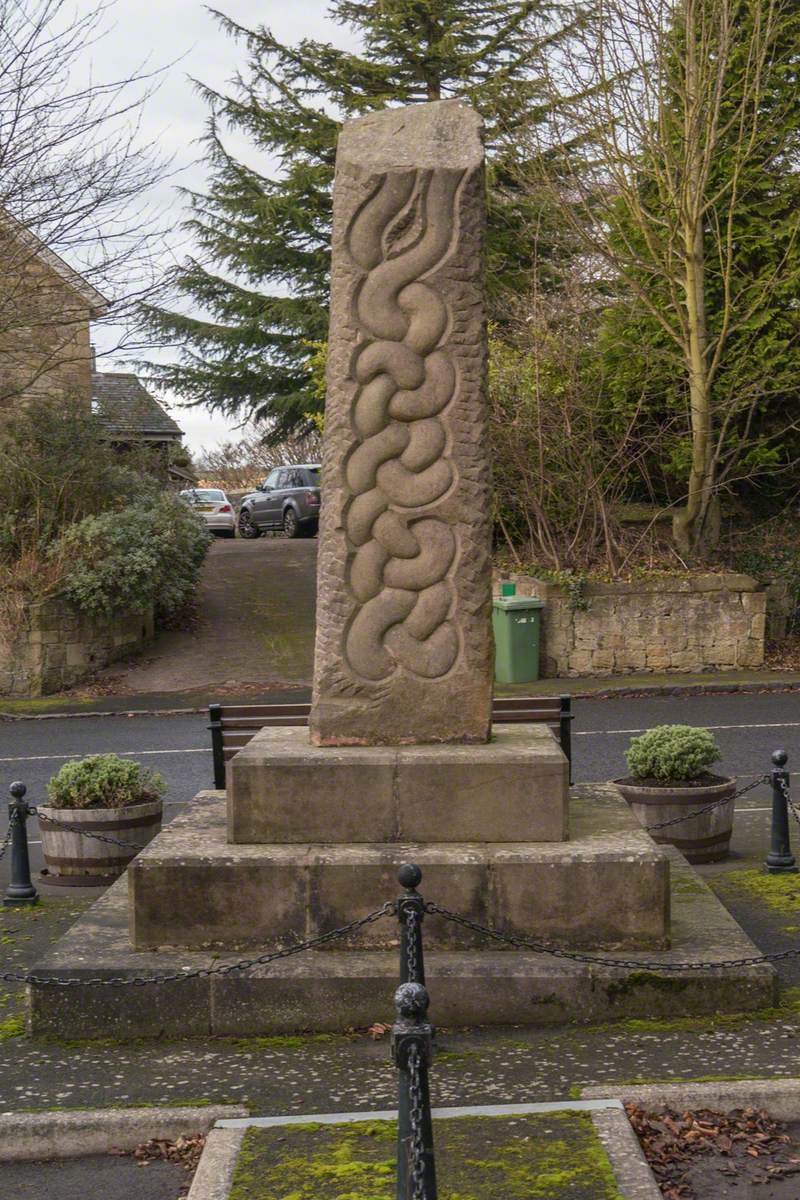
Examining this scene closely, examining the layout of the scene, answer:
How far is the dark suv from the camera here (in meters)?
34.1

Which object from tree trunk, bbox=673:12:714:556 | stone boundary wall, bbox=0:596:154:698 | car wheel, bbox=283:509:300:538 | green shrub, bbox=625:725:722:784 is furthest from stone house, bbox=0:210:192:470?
green shrub, bbox=625:725:722:784

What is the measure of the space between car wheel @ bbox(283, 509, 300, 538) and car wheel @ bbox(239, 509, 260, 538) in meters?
1.79

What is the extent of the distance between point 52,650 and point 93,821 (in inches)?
445

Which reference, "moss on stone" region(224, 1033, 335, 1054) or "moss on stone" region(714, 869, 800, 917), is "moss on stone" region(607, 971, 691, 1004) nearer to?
"moss on stone" region(224, 1033, 335, 1054)

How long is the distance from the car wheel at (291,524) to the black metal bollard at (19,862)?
2633 centimetres

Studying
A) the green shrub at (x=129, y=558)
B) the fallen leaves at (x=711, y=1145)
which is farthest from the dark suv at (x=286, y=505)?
the fallen leaves at (x=711, y=1145)

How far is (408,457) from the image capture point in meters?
6.45

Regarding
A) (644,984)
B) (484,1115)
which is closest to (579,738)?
(644,984)

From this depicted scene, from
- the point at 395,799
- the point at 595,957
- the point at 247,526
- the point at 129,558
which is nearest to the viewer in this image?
the point at 595,957

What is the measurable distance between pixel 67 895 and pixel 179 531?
14132 millimetres

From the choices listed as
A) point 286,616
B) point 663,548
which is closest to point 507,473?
point 663,548

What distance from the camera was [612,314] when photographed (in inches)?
854

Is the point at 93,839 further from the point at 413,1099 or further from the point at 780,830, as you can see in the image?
the point at 413,1099

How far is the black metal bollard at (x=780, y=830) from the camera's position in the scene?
27.2 ft
